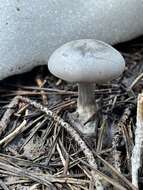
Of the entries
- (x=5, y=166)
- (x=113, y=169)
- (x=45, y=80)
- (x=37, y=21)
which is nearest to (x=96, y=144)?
(x=113, y=169)

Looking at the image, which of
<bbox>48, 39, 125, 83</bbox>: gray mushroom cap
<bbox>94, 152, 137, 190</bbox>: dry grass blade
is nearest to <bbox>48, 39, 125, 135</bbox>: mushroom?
<bbox>48, 39, 125, 83</bbox>: gray mushroom cap

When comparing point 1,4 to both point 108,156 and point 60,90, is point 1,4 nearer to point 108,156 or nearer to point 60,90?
point 60,90

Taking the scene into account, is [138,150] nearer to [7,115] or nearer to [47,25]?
[7,115]

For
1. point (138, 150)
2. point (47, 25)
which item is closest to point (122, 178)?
point (138, 150)

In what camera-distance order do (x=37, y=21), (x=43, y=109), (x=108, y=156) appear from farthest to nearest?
(x=37, y=21)
(x=43, y=109)
(x=108, y=156)

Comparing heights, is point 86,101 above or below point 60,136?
above

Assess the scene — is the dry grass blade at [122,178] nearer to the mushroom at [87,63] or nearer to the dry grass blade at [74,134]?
the dry grass blade at [74,134]

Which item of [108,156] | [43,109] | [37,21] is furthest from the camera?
[37,21]
